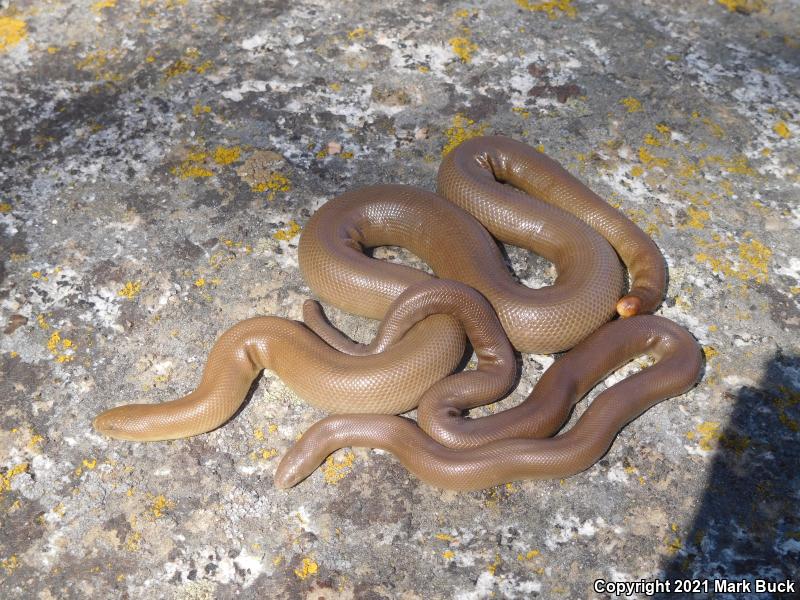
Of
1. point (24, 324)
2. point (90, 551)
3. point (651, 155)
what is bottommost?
point (90, 551)

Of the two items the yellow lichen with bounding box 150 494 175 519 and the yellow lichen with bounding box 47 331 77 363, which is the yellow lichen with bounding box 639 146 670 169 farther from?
the yellow lichen with bounding box 47 331 77 363

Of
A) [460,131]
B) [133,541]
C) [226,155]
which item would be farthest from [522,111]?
[133,541]

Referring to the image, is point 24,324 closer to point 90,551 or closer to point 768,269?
point 90,551

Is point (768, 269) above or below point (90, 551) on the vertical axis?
above

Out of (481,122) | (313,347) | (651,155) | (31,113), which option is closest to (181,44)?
(31,113)

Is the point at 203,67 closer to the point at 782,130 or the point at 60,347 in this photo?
the point at 60,347

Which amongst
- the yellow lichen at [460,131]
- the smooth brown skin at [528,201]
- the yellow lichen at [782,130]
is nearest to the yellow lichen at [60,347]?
the smooth brown skin at [528,201]

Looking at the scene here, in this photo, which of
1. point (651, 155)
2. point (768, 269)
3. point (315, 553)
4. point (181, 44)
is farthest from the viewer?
point (181, 44)
